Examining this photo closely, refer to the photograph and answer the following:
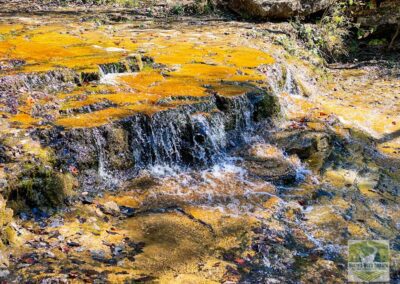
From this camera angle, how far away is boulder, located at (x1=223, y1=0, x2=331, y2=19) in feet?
38.9

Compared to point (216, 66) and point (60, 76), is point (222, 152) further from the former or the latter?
point (60, 76)

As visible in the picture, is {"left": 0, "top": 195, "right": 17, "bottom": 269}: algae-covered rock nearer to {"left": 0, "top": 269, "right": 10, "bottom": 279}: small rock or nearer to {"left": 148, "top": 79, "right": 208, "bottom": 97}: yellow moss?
{"left": 0, "top": 269, "right": 10, "bottom": 279}: small rock

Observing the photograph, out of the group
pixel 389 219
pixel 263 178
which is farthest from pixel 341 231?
pixel 263 178

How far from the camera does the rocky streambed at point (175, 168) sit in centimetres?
384

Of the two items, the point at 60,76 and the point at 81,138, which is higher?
the point at 60,76

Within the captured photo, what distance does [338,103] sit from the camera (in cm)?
888

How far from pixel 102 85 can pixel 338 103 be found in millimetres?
5460

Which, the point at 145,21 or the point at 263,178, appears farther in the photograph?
the point at 145,21

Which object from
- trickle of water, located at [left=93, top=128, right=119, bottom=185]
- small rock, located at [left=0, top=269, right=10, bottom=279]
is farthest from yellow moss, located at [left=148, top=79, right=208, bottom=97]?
small rock, located at [left=0, top=269, right=10, bottom=279]

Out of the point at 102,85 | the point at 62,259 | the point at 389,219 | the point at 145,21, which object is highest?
the point at 145,21

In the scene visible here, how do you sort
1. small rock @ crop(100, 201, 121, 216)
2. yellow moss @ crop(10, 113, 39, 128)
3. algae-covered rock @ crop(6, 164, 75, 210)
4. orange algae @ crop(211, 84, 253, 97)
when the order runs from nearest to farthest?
algae-covered rock @ crop(6, 164, 75, 210) < small rock @ crop(100, 201, 121, 216) < yellow moss @ crop(10, 113, 39, 128) < orange algae @ crop(211, 84, 253, 97)
